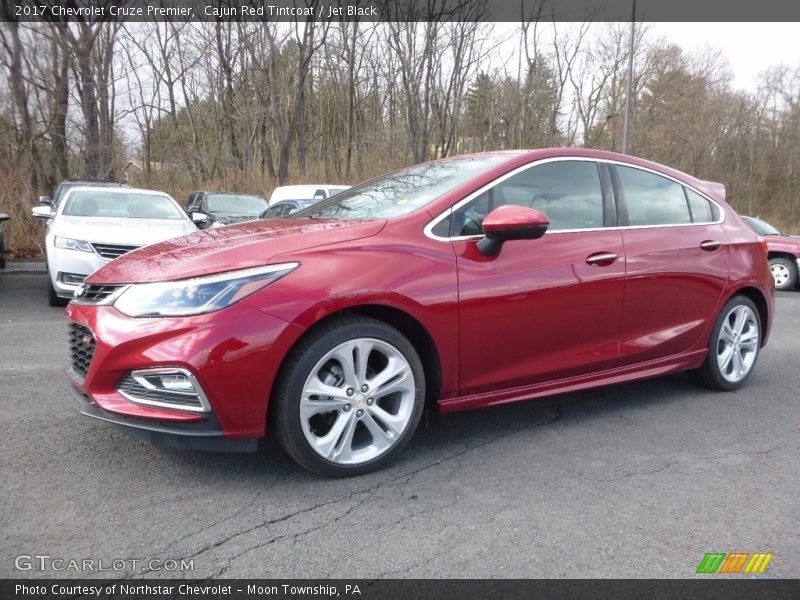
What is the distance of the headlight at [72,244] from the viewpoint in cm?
662

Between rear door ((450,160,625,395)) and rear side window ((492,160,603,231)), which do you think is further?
rear side window ((492,160,603,231))

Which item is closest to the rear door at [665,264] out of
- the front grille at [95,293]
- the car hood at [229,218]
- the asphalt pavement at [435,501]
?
the asphalt pavement at [435,501]

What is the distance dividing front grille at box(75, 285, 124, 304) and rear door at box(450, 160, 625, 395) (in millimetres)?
1635

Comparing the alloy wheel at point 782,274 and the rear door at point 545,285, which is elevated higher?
the rear door at point 545,285

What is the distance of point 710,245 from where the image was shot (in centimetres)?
406

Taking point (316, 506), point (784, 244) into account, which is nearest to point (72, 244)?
point (316, 506)

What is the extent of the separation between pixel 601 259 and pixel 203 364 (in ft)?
7.32

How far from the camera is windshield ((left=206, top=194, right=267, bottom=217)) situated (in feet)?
47.7

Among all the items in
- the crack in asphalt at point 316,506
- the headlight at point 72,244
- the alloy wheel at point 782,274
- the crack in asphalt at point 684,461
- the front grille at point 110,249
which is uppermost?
the headlight at point 72,244

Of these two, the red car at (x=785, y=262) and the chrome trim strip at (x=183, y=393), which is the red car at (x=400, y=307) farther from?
the red car at (x=785, y=262)

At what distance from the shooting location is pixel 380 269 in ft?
9.21

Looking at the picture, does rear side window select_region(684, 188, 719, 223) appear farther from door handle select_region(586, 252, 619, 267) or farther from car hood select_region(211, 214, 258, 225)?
car hood select_region(211, 214, 258, 225)

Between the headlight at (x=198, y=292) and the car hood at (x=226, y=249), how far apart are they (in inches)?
1.5

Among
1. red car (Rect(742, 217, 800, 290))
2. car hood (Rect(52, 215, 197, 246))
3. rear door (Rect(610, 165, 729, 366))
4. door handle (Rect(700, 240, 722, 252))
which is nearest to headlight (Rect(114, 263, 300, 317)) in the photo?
rear door (Rect(610, 165, 729, 366))
